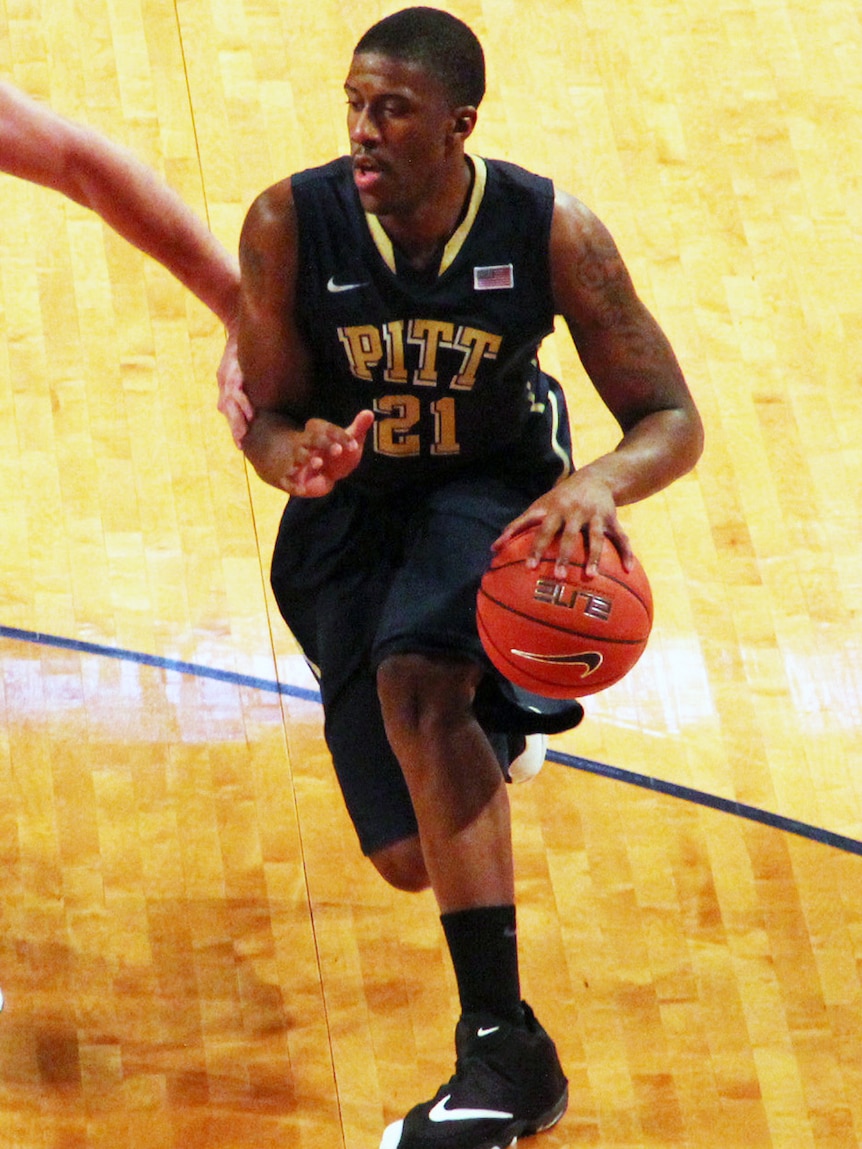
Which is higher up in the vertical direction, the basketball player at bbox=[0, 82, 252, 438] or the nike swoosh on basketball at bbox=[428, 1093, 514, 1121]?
the basketball player at bbox=[0, 82, 252, 438]

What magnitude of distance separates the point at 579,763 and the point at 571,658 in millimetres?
1604

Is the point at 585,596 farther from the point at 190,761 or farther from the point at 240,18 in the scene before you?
the point at 240,18

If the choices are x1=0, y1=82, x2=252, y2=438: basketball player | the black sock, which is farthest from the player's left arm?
x1=0, y1=82, x2=252, y2=438: basketball player

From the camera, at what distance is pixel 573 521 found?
10.1 feet

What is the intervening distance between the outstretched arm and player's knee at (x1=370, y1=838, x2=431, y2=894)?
4.24 feet

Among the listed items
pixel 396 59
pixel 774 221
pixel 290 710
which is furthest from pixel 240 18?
pixel 396 59

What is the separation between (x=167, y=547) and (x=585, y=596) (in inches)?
85.5

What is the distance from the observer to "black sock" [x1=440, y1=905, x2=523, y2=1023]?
3287 mm

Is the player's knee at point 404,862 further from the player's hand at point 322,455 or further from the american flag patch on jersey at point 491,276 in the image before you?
the american flag patch on jersey at point 491,276

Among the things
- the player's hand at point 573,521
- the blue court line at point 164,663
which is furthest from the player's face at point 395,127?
the blue court line at point 164,663

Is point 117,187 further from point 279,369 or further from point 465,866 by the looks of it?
point 465,866

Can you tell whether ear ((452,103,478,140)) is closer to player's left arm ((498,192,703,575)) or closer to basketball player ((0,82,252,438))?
player's left arm ((498,192,703,575))

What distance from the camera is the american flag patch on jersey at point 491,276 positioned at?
11.1 ft

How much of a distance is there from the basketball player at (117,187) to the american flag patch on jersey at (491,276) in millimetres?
871
